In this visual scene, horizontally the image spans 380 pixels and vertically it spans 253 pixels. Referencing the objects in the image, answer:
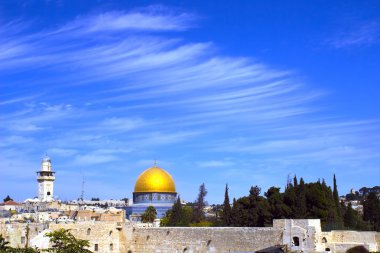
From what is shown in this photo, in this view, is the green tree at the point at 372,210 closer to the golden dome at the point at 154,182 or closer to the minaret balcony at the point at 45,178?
the golden dome at the point at 154,182

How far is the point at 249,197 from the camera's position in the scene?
34.3 metres

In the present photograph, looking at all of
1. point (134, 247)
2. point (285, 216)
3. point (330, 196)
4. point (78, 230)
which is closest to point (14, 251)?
point (78, 230)

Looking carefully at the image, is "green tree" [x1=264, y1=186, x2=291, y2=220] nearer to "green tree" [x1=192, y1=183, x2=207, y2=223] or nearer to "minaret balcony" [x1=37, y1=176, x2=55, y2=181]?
"green tree" [x1=192, y1=183, x2=207, y2=223]

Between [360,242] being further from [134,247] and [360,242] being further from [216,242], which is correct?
[134,247]

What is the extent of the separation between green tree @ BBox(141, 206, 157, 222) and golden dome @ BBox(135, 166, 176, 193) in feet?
13.2

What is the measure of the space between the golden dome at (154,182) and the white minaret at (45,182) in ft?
28.6

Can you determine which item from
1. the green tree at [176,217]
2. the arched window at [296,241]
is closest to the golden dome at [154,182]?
the green tree at [176,217]

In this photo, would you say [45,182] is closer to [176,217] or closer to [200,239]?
[176,217]

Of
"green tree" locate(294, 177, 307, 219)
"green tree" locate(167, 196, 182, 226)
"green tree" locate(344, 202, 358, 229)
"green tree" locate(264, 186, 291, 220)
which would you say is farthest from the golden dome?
"green tree" locate(294, 177, 307, 219)

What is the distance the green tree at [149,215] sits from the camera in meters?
46.7

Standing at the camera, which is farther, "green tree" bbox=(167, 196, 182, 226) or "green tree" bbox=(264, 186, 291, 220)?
"green tree" bbox=(167, 196, 182, 226)

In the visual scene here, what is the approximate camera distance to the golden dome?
5219cm

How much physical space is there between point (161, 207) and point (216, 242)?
75.4ft

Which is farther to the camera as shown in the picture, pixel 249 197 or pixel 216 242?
pixel 249 197
